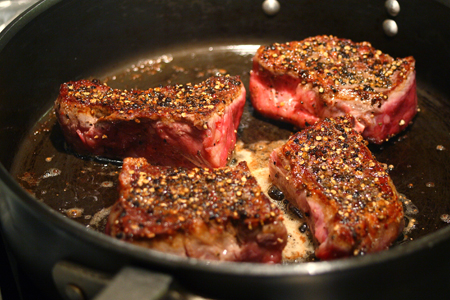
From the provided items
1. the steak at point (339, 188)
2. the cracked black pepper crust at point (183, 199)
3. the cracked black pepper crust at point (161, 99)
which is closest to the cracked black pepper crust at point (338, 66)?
the steak at point (339, 188)

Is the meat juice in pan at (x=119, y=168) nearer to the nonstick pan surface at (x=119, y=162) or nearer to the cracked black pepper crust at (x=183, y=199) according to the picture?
the nonstick pan surface at (x=119, y=162)

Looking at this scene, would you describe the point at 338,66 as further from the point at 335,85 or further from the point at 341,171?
the point at 341,171

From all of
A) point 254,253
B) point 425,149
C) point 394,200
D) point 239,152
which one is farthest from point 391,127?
point 254,253

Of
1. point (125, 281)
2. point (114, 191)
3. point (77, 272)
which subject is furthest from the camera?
point (114, 191)

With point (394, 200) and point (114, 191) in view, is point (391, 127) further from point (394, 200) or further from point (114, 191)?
point (114, 191)

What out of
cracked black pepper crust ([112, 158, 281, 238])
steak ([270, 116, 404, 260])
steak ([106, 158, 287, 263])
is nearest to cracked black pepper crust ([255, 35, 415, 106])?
steak ([270, 116, 404, 260])

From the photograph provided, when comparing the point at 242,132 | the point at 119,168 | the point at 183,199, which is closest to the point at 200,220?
the point at 183,199
